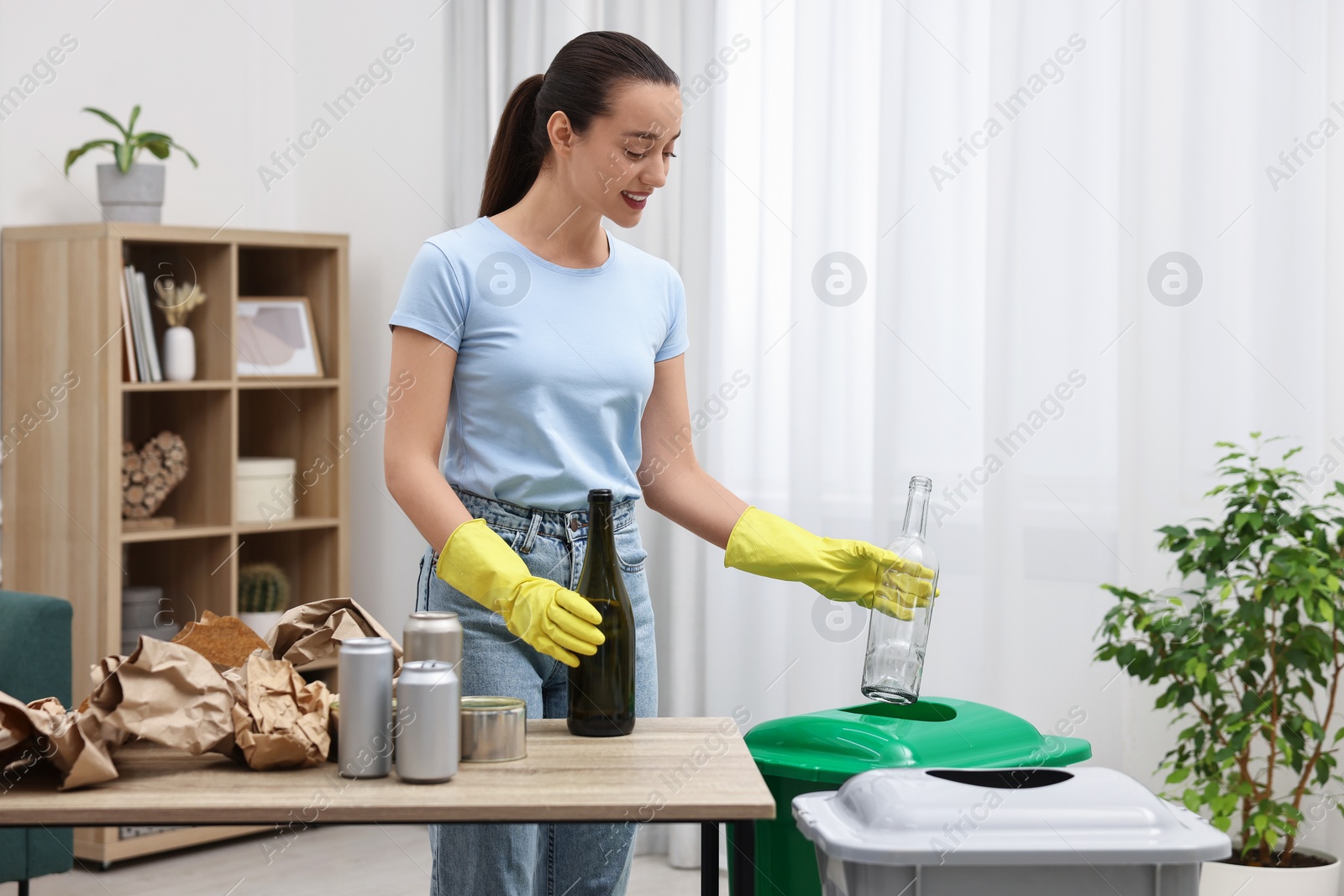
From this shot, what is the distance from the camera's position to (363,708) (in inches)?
46.8

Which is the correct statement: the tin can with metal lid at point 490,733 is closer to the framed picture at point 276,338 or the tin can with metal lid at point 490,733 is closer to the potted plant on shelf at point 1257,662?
the potted plant on shelf at point 1257,662

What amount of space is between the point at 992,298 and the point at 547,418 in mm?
1465

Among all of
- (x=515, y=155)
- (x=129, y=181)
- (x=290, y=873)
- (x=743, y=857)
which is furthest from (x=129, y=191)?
(x=743, y=857)

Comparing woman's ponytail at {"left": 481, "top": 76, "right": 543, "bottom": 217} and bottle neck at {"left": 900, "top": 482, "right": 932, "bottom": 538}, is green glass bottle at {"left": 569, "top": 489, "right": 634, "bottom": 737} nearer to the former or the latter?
bottle neck at {"left": 900, "top": 482, "right": 932, "bottom": 538}

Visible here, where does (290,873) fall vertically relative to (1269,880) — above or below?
below

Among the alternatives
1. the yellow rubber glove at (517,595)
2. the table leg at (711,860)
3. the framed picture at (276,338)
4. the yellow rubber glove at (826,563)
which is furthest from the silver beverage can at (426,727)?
the framed picture at (276,338)

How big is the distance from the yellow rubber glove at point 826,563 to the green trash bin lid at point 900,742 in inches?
6.1

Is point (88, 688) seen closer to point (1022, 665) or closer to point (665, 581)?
point (665, 581)

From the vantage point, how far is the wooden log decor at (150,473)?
3217 mm

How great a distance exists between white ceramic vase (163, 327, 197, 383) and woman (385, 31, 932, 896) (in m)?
1.87

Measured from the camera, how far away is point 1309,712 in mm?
2459

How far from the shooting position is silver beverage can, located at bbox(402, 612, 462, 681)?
123 cm

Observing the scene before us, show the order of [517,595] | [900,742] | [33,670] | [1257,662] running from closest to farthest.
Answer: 1. [517,595]
2. [900,742]
3. [1257,662]
4. [33,670]

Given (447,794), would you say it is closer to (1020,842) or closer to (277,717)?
(277,717)
